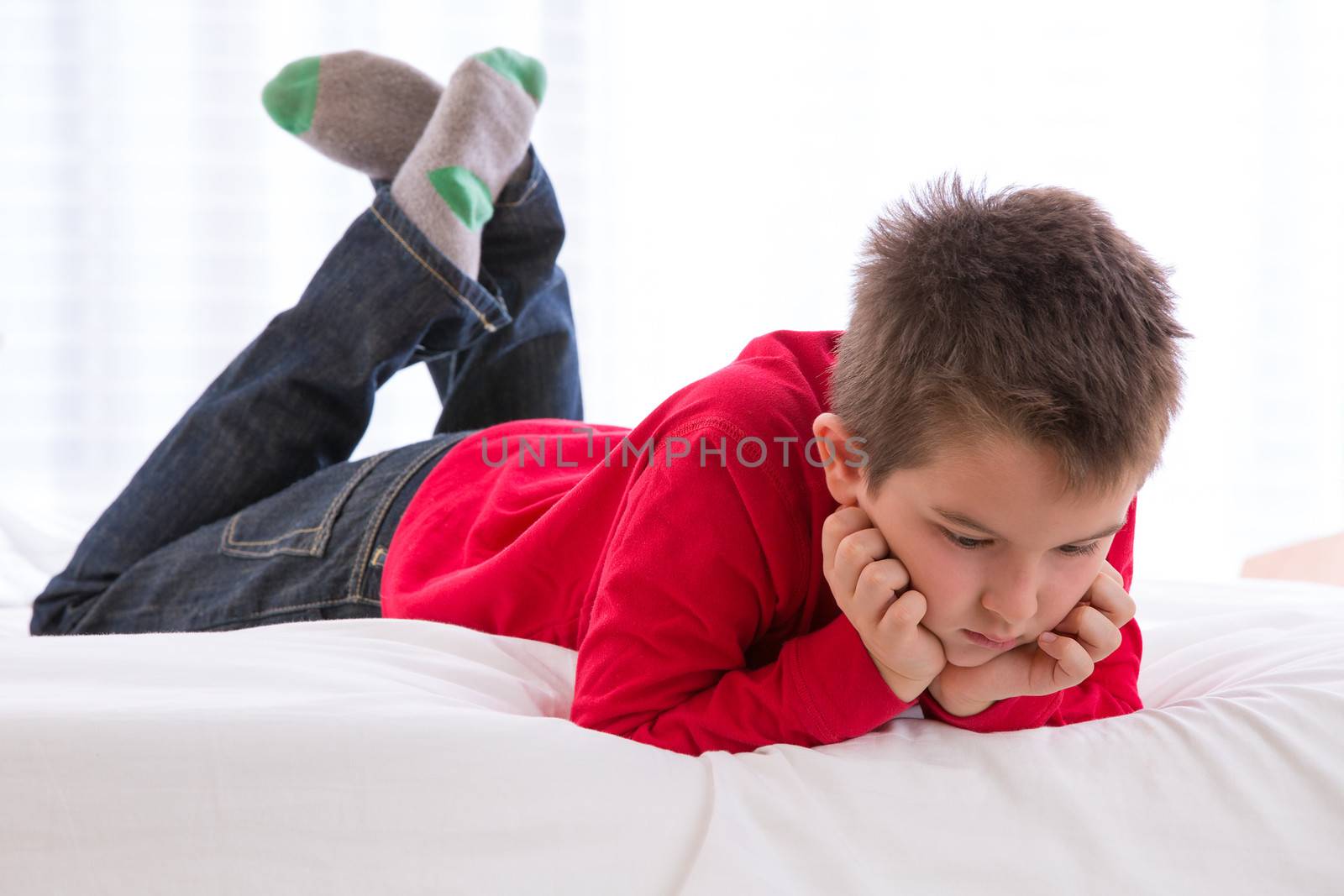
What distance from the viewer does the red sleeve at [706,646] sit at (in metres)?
0.71

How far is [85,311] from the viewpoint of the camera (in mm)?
2205

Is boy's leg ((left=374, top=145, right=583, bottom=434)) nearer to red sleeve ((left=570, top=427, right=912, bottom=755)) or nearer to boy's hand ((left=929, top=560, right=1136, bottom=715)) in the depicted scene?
red sleeve ((left=570, top=427, right=912, bottom=755))

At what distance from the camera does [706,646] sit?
2.46 ft

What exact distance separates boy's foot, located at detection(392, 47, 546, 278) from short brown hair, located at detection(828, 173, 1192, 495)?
635mm

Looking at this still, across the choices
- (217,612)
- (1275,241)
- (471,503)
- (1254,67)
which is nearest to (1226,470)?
(1275,241)

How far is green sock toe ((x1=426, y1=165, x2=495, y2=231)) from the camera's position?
121 cm

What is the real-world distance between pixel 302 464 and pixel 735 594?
69cm

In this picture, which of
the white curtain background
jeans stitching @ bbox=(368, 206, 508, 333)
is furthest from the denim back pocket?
the white curtain background

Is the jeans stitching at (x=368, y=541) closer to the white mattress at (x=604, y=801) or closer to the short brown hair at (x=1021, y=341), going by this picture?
the white mattress at (x=604, y=801)

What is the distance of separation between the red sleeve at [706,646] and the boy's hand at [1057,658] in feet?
0.16

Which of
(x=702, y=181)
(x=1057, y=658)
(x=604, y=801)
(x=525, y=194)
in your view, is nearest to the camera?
(x=604, y=801)

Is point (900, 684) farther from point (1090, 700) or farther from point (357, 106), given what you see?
point (357, 106)

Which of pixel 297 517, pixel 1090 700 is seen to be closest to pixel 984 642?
pixel 1090 700

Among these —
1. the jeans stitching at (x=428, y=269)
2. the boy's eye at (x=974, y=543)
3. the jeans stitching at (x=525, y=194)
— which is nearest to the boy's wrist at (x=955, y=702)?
the boy's eye at (x=974, y=543)
